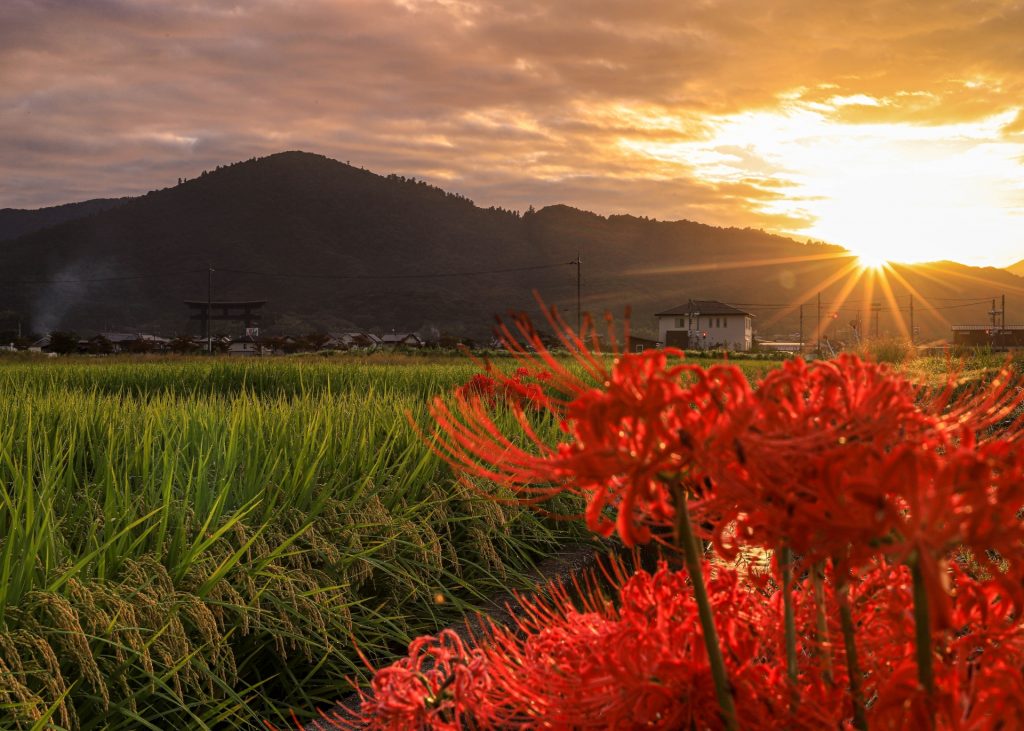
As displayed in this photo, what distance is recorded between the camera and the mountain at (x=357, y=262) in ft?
398

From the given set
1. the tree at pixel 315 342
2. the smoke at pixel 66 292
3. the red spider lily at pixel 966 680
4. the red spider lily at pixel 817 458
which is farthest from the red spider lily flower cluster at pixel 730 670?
the smoke at pixel 66 292

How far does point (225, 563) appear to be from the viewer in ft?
11.7

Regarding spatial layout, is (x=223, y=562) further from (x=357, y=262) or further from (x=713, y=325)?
(x=357, y=262)

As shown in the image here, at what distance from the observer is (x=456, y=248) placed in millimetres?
144125

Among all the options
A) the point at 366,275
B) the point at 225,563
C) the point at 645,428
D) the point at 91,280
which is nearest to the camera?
the point at 645,428

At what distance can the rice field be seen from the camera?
119 inches

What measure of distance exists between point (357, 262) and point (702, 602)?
13968 cm

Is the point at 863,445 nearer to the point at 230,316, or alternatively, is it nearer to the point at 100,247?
the point at 230,316

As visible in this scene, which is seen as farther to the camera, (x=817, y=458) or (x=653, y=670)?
(x=653, y=670)

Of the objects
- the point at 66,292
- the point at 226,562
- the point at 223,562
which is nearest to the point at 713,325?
the point at 66,292

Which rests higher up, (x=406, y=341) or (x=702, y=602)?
(x=702, y=602)

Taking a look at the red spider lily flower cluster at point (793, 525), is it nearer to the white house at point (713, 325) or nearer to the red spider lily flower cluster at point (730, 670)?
the red spider lily flower cluster at point (730, 670)

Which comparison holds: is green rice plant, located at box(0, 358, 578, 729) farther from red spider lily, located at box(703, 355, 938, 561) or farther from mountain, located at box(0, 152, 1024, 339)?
mountain, located at box(0, 152, 1024, 339)

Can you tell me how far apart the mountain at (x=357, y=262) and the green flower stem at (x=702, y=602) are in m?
108
